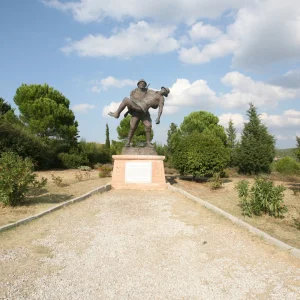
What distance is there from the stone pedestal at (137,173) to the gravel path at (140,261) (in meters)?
3.82

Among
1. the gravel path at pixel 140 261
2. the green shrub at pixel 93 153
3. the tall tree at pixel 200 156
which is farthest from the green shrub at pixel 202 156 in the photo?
the green shrub at pixel 93 153

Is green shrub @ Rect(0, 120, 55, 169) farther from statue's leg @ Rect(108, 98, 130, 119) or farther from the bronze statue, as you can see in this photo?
the bronze statue

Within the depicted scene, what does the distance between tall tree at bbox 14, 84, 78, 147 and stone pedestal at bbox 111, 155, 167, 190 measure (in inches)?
539

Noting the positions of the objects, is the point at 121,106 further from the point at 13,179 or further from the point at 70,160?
the point at 70,160

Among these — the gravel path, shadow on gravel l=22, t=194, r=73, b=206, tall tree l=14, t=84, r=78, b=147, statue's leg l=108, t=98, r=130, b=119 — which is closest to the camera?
the gravel path

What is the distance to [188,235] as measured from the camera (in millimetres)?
4605

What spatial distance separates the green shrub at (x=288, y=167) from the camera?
58.3ft

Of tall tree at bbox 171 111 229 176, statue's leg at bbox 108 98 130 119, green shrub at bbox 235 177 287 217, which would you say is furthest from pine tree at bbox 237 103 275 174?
green shrub at bbox 235 177 287 217

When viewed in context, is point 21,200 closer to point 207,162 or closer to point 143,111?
point 143,111

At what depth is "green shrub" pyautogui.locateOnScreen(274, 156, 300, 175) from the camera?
58.3 feet

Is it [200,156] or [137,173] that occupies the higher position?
[200,156]

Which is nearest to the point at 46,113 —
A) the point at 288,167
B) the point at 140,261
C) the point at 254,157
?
the point at 254,157

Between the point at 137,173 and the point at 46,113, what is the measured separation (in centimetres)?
1515

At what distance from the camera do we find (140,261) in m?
3.47
